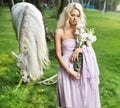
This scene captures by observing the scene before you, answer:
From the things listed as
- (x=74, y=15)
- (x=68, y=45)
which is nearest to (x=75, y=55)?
(x=68, y=45)

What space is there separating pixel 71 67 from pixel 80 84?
256 millimetres

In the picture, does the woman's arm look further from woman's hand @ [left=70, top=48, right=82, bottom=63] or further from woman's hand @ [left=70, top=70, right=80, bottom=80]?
woman's hand @ [left=70, top=48, right=82, bottom=63]

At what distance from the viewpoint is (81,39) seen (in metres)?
4.45

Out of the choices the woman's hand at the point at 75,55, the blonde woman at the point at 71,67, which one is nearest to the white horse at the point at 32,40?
the blonde woman at the point at 71,67

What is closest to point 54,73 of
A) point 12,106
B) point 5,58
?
point 5,58

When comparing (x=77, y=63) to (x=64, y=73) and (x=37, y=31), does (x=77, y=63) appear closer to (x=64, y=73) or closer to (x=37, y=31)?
(x=64, y=73)

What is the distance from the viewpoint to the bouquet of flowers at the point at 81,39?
14.6ft

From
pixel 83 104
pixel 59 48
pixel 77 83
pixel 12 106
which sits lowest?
pixel 12 106

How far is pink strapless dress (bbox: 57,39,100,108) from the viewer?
14.9 ft

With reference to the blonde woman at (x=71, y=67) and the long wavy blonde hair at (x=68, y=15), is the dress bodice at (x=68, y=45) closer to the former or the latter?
the blonde woman at (x=71, y=67)

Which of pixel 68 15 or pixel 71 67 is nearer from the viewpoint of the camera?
pixel 68 15

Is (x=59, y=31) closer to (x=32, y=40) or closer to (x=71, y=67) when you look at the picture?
(x=71, y=67)

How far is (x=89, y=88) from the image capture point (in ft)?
15.4

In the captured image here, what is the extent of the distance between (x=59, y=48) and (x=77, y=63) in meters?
0.30
